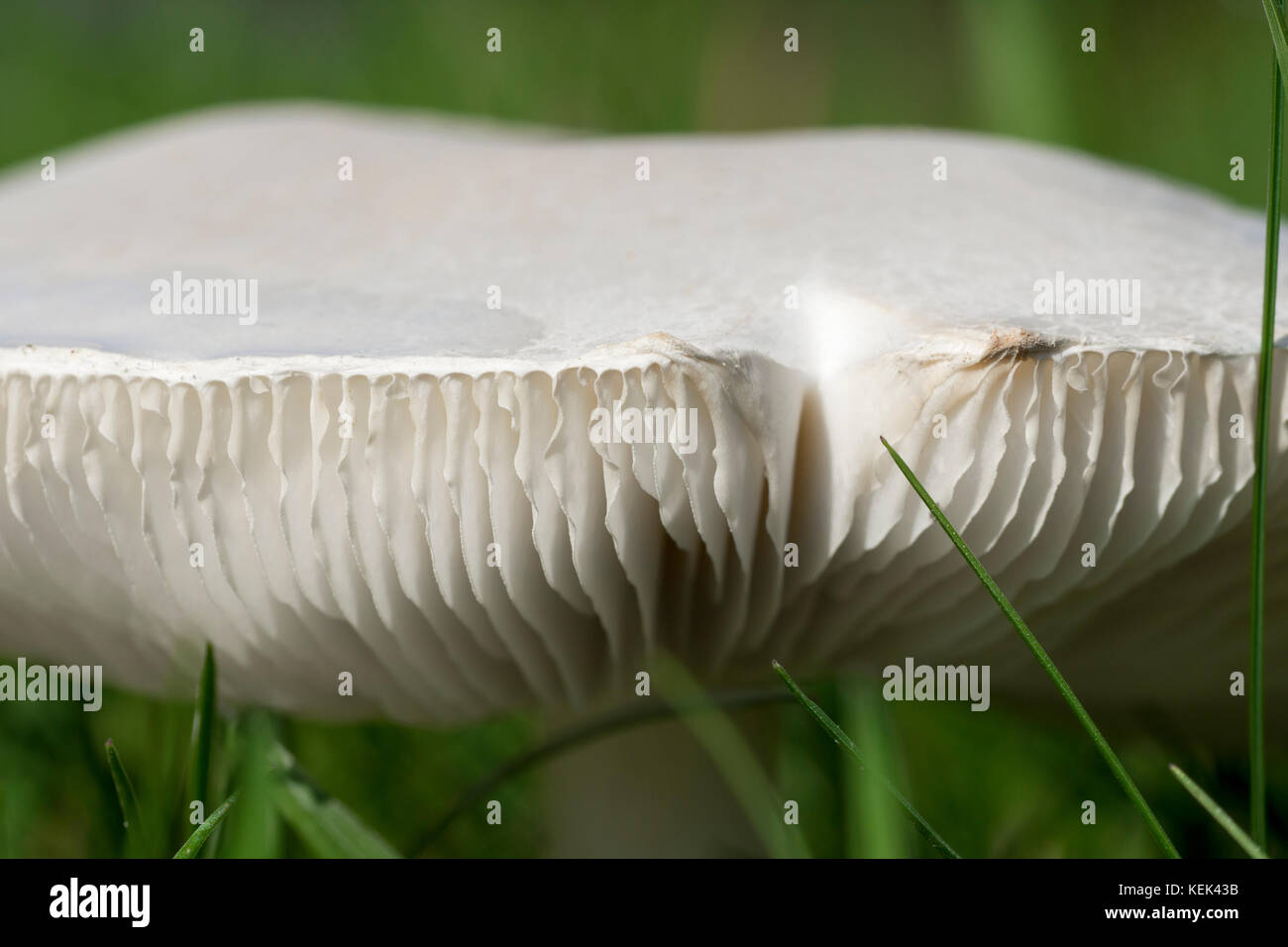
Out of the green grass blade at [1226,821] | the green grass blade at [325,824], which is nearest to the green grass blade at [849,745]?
the green grass blade at [1226,821]

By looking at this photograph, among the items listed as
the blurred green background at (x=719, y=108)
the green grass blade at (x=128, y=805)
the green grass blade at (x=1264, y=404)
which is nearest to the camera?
the green grass blade at (x=1264, y=404)

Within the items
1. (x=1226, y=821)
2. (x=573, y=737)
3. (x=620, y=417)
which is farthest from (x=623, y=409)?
(x=1226, y=821)

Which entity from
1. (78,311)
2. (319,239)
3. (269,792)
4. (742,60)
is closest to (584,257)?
(319,239)

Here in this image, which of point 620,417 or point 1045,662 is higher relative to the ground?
point 620,417

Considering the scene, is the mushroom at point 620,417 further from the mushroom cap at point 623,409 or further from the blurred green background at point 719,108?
the blurred green background at point 719,108

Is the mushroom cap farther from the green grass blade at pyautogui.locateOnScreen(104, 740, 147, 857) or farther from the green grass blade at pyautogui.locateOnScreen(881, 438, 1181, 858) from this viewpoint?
the green grass blade at pyautogui.locateOnScreen(104, 740, 147, 857)

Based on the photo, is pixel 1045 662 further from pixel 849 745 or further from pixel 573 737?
pixel 573 737
